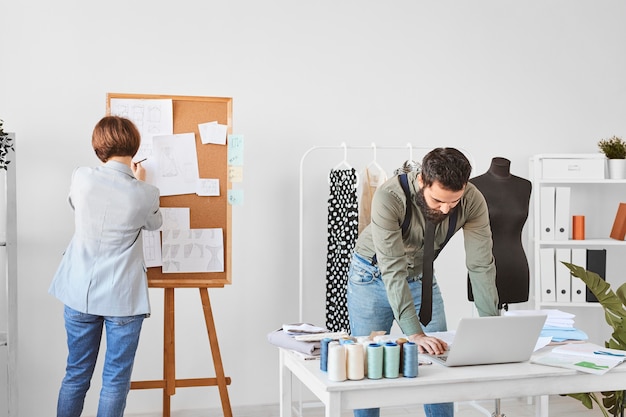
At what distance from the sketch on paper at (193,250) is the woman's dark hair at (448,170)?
4.82ft

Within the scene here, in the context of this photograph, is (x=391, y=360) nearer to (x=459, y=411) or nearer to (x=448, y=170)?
(x=448, y=170)

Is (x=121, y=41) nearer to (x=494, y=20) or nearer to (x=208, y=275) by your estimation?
Answer: (x=208, y=275)

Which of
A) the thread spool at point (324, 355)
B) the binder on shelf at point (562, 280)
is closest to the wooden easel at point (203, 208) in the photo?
the thread spool at point (324, 355)

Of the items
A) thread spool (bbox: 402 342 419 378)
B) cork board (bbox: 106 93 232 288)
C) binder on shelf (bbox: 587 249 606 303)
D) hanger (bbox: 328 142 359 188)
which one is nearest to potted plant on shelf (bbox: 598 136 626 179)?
binder on shelf (bbox: 587 249 606 303)

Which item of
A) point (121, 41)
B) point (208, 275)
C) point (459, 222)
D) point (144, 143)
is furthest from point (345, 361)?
point (121, 41)

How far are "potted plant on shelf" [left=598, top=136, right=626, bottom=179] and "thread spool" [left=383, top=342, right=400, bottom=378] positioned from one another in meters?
2.90

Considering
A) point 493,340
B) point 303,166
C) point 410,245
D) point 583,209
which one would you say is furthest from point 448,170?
point 583,209

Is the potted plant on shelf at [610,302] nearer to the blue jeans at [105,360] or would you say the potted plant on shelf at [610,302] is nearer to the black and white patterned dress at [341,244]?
the black and white patterned dress at [341,244]

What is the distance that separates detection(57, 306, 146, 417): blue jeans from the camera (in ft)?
9.92

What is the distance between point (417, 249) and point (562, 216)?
6.30ft

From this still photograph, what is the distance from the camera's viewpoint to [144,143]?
138 inches

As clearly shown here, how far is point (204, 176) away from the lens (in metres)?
3.57

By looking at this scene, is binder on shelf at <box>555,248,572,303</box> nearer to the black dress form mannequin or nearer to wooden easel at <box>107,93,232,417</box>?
the black dress form mannequin

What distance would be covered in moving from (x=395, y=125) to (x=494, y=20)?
954 millimetres
